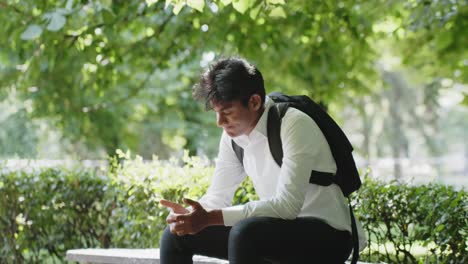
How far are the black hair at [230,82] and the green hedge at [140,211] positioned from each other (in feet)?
5.19

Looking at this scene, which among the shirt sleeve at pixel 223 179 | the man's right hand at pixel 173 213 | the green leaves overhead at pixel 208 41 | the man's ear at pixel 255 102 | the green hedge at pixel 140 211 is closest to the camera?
the man's right hand at pixel 173 213

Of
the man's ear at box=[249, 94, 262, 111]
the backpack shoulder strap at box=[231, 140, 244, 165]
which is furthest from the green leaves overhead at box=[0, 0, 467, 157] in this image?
the man's ear at box=[249, 94, 262, 111]

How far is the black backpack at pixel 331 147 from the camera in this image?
3611 millimetres

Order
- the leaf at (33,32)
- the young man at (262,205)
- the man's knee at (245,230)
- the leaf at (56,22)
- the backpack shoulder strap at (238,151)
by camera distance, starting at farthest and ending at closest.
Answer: the leaf at (33,32), the leaf at (56,22), the backpack shoulder strap at (238,151), the young man at (262,205), the man's knee at (245,230)

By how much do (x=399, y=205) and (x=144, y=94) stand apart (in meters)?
11.8

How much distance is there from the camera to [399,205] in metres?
4.95

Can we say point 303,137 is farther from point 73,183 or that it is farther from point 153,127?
point 153,127

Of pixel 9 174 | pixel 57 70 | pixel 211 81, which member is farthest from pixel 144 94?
pixel 211 81

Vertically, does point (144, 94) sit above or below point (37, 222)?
above

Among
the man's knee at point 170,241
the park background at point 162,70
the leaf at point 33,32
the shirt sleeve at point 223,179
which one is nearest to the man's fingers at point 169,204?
the man's knee at point 170,241

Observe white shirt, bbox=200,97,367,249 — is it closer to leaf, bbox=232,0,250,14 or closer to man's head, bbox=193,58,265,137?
man's head, bbox=193,58,265,137

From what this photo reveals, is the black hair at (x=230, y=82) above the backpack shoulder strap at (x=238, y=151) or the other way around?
above

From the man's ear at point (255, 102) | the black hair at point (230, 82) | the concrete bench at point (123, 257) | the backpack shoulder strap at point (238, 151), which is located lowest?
the concrete bench at point (123, 257)

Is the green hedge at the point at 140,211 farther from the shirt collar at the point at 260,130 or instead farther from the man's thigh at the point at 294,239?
the shirt collar at the point at 260,130
